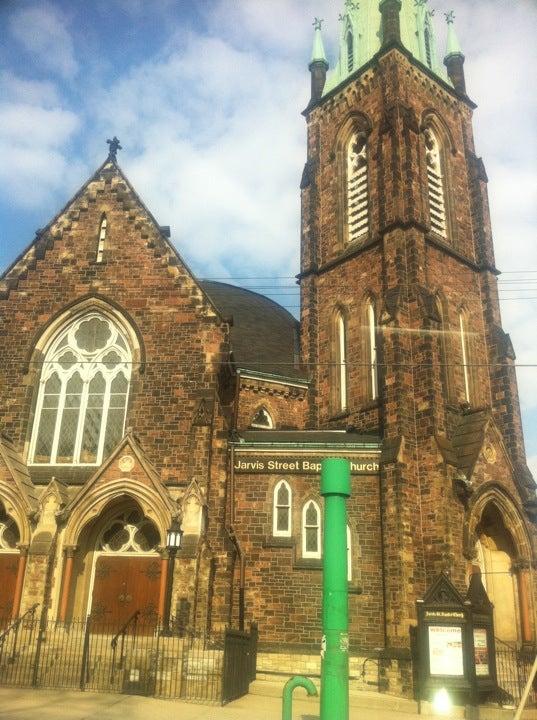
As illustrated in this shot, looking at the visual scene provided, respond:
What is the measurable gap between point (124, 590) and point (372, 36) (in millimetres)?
27249

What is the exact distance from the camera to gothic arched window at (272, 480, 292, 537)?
1894cm

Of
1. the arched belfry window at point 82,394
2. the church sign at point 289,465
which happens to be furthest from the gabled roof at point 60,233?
the church sign at point 289,465

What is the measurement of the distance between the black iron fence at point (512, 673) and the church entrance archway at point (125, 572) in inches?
328

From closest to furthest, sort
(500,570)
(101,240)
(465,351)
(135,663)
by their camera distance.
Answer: (135,663) < (500,570) < (101,240) < (465,351)

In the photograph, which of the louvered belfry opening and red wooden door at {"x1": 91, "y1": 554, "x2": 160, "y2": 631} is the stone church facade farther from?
the louvered belfry opening

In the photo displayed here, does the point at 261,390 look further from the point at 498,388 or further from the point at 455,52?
the point at 455,52

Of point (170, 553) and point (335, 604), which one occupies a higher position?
point (170, 553)

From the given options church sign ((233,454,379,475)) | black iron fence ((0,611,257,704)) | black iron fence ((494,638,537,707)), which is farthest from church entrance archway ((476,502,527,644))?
black iron fence ((0,611,257,704))

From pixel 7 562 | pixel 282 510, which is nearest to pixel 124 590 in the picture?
pixel 7 562

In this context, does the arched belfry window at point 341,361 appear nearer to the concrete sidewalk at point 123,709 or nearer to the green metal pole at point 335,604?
the concrete sidewalk at point 123,709

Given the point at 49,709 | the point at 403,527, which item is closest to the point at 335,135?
the point at 403,527

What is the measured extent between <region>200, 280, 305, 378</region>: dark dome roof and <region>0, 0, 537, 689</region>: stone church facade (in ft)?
0.71

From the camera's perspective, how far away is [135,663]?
1358 cm

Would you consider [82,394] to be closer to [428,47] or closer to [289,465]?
[289,465]
